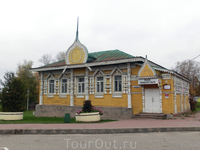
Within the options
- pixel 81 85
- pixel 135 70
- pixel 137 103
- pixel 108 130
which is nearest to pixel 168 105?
Answer: pixel 137 103

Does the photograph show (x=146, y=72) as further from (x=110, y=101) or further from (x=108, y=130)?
(x=108, y=130)

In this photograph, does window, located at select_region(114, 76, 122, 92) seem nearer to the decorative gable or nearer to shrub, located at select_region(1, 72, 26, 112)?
the decorative gable

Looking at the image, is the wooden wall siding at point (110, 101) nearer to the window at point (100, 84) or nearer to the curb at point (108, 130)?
the window at point (100, 84)

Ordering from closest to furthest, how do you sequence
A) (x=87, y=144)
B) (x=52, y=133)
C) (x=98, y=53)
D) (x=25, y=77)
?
(x=87, y=144), (x=52, y=133), (x=98, y=53), (x=25, y=77)

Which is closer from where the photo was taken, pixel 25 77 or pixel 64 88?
pixel 64 88

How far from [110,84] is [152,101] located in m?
4.00

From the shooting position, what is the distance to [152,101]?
17.7 m

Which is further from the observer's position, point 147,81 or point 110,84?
point 110,84

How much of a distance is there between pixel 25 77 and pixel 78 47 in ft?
95.2

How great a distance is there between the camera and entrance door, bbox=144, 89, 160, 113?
17562 millimetres

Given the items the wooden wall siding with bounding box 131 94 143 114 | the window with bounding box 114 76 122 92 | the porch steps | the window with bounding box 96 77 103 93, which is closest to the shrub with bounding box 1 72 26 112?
the window with bounding box 96 77 103 93

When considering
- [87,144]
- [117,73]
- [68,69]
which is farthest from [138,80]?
[87,144]

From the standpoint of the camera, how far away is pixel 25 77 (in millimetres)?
46719

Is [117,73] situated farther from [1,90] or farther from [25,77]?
[25,77]
